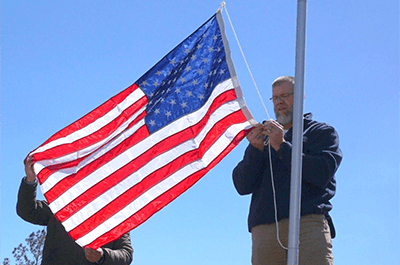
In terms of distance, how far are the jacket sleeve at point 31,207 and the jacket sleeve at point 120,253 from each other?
77cm

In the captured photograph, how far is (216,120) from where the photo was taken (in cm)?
518

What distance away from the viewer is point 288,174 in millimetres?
4699

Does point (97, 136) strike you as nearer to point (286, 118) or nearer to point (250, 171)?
point (250, 171)

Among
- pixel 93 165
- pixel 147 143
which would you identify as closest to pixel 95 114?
pixel 93 165

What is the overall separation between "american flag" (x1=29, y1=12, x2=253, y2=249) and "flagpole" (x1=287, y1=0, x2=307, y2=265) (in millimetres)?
739

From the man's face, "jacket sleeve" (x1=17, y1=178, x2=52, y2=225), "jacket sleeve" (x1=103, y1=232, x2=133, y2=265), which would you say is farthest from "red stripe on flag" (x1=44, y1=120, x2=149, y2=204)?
the man's face

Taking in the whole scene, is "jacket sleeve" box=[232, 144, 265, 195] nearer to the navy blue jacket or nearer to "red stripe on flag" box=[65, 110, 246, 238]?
the navy blue jacket

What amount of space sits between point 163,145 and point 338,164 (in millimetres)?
1574

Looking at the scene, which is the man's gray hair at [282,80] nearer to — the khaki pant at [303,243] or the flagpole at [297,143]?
the flagpole at [297,143]

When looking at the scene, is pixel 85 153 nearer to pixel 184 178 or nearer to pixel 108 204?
pixel 108 204

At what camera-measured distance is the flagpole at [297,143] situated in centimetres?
412

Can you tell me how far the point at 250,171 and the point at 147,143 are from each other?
3.47 ft

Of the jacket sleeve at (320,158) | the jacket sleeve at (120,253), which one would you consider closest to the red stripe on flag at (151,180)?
the jacket sleeve at (120,253)

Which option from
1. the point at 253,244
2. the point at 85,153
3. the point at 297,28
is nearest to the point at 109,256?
the point at 85,153
